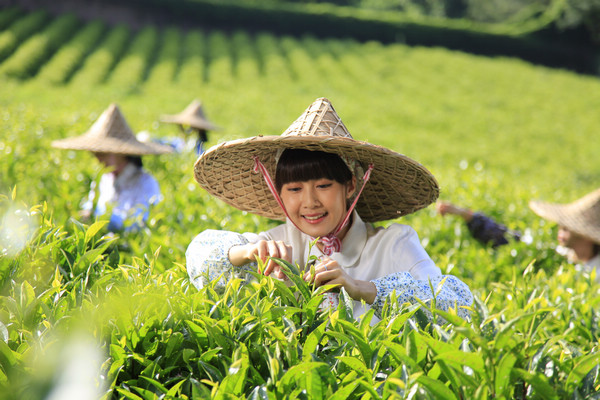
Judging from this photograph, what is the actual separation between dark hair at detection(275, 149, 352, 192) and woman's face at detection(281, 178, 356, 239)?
2cm

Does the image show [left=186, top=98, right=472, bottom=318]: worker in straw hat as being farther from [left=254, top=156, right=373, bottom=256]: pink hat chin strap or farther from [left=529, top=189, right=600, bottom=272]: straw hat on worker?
[left=529, top=189, right=600, bottom=272]: straw hat on worker

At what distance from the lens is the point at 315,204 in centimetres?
192

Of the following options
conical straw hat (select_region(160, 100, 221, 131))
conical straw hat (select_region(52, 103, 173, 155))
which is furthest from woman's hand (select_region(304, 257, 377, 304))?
conical straw hat (select_region(160, 100, 221, 131))

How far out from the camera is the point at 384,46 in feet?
109

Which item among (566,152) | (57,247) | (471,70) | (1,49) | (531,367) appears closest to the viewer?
(531,367)

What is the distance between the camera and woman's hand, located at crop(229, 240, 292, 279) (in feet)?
5.13

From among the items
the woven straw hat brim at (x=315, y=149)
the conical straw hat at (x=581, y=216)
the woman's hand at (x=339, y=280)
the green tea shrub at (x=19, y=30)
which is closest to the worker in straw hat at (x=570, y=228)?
the conical straw hat at (x=581, y=216)

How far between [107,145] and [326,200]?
275 centimetres

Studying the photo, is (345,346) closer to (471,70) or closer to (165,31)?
(471,70)

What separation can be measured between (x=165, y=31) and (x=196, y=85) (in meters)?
10.9

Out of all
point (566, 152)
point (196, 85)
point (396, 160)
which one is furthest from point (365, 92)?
point (396, 160)

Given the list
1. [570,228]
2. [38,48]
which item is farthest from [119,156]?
[38,48]

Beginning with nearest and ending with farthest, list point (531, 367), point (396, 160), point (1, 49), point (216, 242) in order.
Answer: point (531, 367)
point (216, 242)
point (396, 160)
point (1, 49)

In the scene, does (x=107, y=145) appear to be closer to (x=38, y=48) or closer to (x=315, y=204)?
(x=315, y=204)
